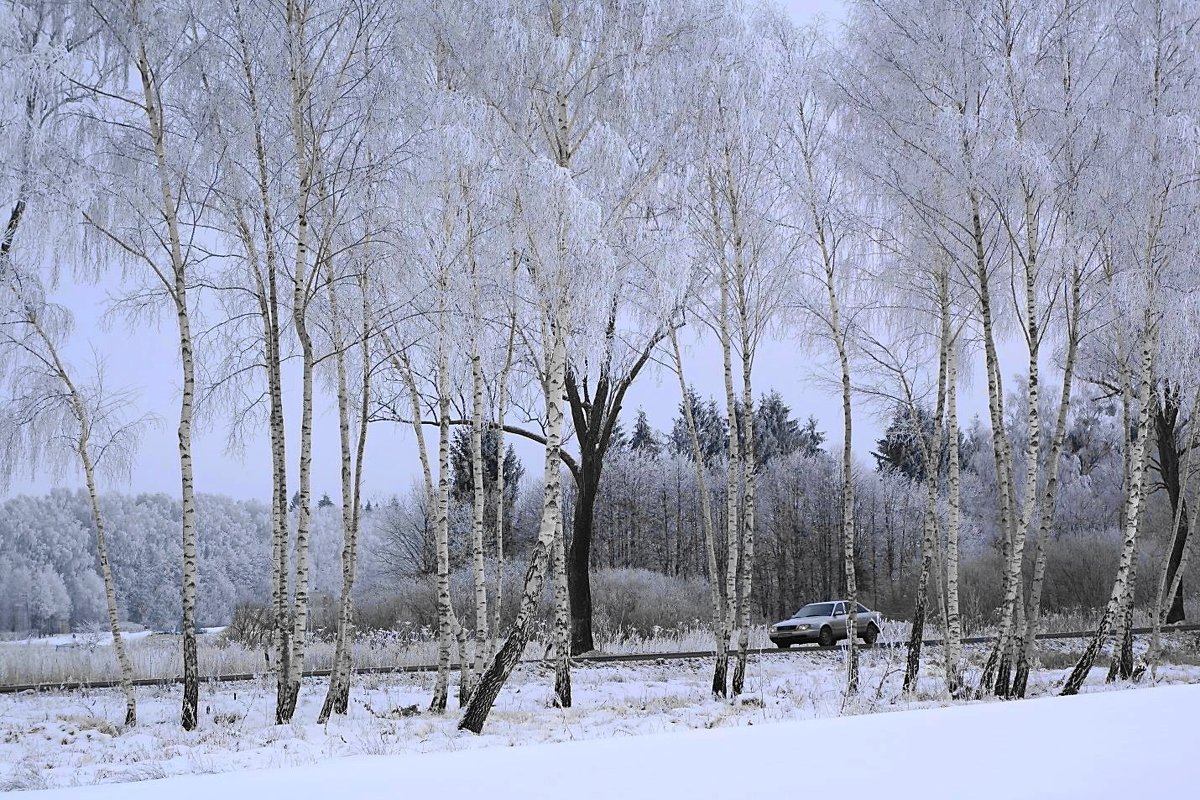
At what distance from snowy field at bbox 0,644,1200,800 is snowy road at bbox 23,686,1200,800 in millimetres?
20

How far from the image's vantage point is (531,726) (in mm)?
9234

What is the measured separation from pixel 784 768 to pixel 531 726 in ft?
16.1

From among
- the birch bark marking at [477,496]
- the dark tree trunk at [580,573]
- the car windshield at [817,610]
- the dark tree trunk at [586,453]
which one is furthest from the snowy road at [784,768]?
the car windshield at [817,610]

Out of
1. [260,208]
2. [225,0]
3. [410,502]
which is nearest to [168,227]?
[260,208]

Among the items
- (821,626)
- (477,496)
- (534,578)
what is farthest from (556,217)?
(821,626)

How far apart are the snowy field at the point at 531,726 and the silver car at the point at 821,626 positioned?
428 centimetres

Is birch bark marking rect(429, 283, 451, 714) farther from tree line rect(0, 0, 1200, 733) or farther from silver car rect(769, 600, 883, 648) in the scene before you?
silver car rect(769, 600, 883, 648)

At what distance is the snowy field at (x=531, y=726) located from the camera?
484 centimetres

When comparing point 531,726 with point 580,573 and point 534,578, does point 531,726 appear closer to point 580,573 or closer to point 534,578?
point 534,578

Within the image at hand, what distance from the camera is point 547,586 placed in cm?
2597

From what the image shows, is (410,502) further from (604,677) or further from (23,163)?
(23,163)

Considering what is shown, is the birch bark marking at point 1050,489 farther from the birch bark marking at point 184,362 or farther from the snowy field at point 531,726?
the birch bark marking at point 184,362

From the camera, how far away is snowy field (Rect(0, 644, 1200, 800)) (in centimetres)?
484

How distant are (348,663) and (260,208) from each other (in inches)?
196
